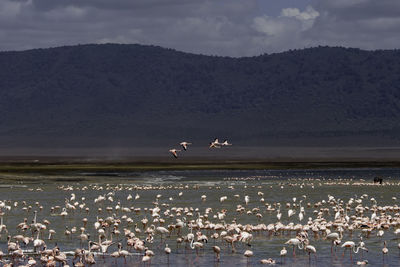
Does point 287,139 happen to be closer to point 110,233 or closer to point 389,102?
point 389,102

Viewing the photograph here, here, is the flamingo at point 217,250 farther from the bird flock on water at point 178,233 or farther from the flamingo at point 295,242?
the flamingo at point 295,242

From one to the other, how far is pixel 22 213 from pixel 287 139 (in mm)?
132427

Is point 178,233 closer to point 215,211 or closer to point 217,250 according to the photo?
point 217,250

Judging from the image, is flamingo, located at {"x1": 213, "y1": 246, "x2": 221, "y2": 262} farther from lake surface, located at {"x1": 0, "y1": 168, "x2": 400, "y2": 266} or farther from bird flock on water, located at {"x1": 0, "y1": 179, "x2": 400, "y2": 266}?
lake surface, located at {"x1": 0, "y1": 168, "x2": 400, "y2": 266}

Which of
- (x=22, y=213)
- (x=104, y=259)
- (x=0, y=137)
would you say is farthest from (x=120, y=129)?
(x=104, y=259)

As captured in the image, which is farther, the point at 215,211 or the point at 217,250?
the point at 215,211

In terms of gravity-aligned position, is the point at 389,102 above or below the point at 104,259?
above

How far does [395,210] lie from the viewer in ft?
115

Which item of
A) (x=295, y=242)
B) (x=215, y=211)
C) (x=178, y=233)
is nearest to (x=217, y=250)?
(x=295, y=242)

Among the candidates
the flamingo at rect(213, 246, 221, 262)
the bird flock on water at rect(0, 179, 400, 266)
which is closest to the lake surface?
the bird flock on water at rect(0, 179, 400, 266)

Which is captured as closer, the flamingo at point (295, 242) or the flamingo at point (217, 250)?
the flamingo at point (217, 250)

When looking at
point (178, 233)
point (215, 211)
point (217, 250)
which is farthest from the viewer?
point (215, 211)

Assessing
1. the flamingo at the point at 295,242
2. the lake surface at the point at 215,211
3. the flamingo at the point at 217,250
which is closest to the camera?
the flamingo at the point at 217,250

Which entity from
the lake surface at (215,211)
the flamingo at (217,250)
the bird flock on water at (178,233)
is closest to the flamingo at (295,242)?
the bird flock on water at (178,233)
